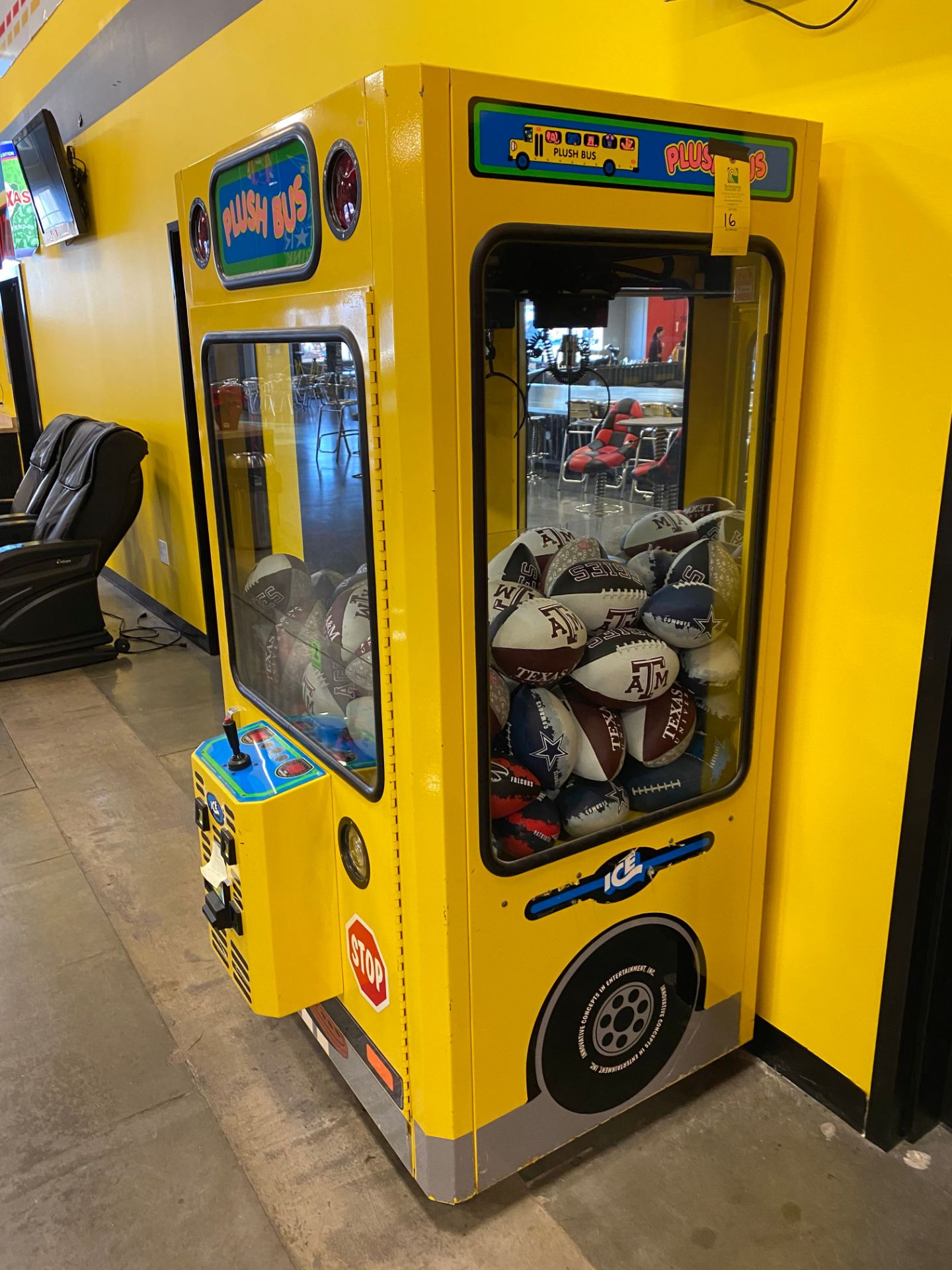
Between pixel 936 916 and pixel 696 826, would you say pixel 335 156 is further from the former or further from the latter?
pixel 936 916

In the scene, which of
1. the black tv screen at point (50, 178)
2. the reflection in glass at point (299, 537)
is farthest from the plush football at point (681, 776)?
the black tv screen at point (50, 178)

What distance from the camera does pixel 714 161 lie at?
1.43m

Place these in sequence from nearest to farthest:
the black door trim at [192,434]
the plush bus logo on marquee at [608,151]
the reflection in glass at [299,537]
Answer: the plush bus logo on marquee at [608,151] < the reflection in glass at [299,537] < the black door trim at [192,434]

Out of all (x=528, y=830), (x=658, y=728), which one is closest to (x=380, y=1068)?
(x=528, y=830)

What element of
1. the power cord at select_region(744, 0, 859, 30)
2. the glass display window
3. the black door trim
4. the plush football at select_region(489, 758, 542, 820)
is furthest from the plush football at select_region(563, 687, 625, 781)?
the black door trim

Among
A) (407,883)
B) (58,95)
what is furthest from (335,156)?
(58,95)

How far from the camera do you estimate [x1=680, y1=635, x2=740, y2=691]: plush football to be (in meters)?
1.80

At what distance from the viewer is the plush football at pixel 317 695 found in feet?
5.91

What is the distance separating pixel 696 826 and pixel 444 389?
37.7 inches

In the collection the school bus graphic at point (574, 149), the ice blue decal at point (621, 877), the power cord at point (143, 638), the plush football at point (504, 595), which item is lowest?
the power cord at point (143, 638)

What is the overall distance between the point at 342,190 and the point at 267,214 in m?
0.24

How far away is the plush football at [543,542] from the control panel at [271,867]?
0.60 metres

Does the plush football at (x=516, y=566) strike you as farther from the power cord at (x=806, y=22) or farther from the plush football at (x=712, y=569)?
the power cord at (x=806, y=22)

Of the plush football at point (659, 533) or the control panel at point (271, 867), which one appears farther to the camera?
the plush football at point (659, 533)
